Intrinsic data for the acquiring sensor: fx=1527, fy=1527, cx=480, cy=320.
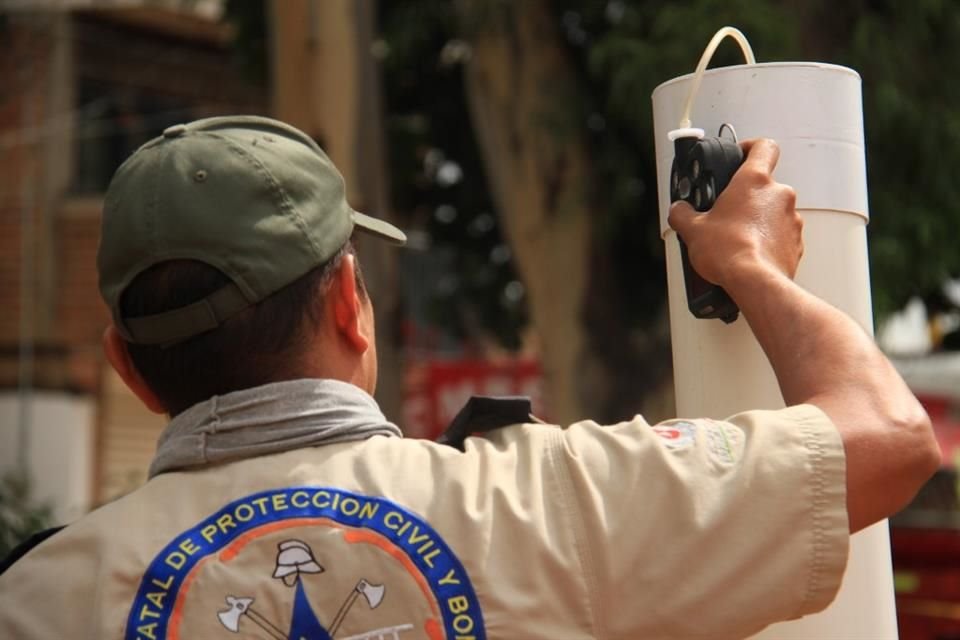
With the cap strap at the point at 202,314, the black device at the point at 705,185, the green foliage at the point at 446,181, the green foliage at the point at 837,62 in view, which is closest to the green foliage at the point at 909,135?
the green foliage at the point at 837,62

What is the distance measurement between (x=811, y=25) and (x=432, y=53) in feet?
6.08

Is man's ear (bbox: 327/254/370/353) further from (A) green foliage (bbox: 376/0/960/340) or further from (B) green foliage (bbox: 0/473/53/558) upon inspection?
(A) green foliage (bbox: 376/0/960/340)

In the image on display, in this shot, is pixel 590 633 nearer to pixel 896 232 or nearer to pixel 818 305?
pixel 818 305

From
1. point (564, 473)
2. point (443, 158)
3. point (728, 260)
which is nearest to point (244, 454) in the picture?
point (564, 473)

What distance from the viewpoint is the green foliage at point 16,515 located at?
440cm

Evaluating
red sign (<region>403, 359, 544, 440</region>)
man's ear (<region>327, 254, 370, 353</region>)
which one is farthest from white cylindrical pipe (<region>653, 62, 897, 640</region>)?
red sign (<region>403, 359, 544, 440</region>)

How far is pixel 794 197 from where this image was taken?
5.79 feet

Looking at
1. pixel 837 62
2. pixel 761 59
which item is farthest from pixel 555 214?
pixel 837 62

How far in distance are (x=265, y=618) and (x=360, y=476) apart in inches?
6.7

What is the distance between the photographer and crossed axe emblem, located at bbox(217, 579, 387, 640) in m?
1.52

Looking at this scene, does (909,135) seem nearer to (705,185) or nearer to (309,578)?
(705,185)

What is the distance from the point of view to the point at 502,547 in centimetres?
153

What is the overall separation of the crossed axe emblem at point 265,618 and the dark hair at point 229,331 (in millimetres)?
247

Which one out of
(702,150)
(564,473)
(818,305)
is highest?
(702,150)
